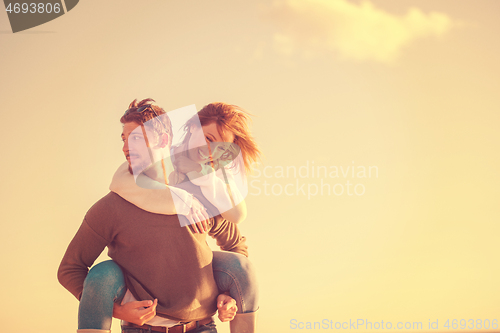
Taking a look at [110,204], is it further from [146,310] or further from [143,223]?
[146,310]

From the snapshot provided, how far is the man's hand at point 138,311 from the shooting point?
32.7 inches

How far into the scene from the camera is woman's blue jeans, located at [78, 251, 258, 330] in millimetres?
807

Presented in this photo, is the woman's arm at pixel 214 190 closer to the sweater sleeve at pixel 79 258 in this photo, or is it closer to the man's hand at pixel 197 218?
the man's hand at pixel 197 218

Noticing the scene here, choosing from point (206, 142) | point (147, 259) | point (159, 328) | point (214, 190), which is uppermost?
point (206, 142)

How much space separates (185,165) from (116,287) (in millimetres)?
309

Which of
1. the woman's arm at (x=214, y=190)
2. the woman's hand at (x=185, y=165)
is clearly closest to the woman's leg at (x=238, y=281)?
the woman's arm at (x=214, y=190)

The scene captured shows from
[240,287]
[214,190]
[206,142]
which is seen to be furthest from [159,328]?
[206,142]

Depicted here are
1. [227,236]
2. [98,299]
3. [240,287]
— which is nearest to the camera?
[98,299]

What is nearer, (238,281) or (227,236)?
(238,281)

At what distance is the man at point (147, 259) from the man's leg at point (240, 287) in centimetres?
2

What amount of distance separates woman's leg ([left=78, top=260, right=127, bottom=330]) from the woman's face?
322 mm

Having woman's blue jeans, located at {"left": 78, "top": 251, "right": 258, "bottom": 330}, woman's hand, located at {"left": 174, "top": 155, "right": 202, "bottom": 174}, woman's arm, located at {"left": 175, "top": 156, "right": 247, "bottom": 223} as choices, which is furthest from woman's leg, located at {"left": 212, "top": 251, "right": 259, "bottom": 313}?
woman's hand, located at {"left": 174, "top": 155, "right": 202, "bottom": 174}

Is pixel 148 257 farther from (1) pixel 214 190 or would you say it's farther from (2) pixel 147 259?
(1) pixel 214 190

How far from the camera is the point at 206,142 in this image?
996 millimetres
